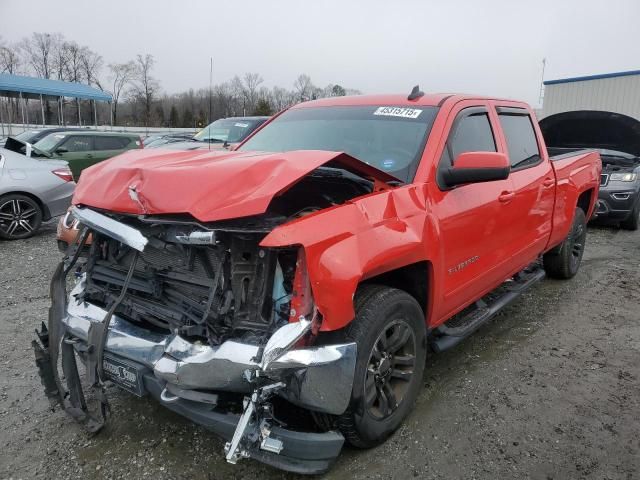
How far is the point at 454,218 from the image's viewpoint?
3.06 meters

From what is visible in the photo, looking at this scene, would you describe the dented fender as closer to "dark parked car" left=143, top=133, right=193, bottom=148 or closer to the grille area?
the grille area

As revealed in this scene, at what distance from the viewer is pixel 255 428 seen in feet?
7.20

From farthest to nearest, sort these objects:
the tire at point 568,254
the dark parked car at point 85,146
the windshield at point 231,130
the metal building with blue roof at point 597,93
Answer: the metal building with blue roof at point 597,93
the dark parked car at point 85,146
the windshield at point 231,130
the tire at point 568,254

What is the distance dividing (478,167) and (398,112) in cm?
79

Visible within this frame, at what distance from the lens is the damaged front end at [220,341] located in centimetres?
218

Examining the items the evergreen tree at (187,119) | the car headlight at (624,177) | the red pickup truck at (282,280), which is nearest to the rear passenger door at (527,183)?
the red pickup truck at (282,280)

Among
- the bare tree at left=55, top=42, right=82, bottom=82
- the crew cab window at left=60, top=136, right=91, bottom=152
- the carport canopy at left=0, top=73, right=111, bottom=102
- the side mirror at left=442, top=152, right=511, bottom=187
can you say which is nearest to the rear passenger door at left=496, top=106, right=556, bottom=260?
the side mirror at left=442, top=152, right=511, bottom=187

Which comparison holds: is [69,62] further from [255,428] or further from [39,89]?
[255,428]

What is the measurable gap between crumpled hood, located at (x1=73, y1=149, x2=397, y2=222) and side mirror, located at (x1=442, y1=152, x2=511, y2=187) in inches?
19.3

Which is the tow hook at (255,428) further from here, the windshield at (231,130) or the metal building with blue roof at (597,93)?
the metal building with blue roof at (597,93)

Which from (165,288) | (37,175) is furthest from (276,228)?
(37,175)

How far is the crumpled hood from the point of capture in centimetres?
222

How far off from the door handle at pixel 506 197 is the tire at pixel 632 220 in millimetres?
6484

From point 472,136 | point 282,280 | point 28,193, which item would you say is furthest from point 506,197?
point 28,193
